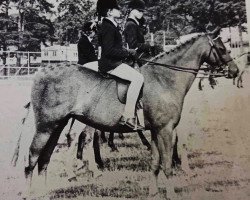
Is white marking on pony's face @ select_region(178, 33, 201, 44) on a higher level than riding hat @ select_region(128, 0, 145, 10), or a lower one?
lower

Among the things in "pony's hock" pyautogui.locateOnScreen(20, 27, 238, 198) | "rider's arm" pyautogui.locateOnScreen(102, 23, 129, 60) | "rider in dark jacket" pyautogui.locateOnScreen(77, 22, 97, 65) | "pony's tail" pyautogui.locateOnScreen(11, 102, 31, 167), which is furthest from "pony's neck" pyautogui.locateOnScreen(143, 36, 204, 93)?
"pony's tail" pyautogui.locateOnScreen(11, 102, 31, 167)

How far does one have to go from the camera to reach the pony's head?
2768mm

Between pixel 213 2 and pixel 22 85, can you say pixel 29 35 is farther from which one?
pixel 213 2

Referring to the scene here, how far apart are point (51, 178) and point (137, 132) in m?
0.69

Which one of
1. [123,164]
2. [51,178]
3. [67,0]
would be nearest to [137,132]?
[123,164]

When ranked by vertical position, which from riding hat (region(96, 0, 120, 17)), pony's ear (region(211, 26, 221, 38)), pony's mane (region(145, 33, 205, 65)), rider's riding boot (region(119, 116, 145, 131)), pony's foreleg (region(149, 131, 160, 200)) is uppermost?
riding hat (region(96, 0, 120, 17))

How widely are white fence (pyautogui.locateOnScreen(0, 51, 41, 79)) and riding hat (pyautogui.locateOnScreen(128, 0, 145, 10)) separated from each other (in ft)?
2.41

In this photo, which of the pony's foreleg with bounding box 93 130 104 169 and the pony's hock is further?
the pony's foreleg with bounding box 93 130 104 169

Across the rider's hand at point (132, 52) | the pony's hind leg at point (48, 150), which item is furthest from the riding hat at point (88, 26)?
the pony's hind leg at point (48, 150)

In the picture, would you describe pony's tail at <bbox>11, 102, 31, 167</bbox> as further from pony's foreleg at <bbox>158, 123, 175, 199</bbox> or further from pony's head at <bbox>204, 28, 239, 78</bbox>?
pony's head at <bbox>204, 28, 239, 78</bbox>

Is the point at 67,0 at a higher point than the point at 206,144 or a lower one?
higher

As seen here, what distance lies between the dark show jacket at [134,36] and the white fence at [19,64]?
0.64 metres

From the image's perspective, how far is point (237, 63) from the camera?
282cm

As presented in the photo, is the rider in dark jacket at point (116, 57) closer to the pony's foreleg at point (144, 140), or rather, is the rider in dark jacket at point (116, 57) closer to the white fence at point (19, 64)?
the pony's foreleg at point (144, 140)
